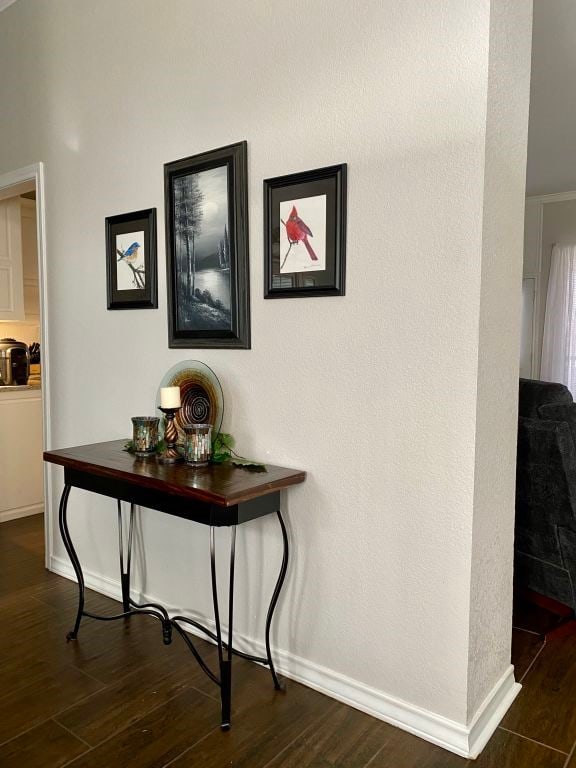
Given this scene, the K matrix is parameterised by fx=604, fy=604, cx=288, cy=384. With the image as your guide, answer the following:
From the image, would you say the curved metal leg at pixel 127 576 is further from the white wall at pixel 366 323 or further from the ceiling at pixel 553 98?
the ceiling at pixel 553 98

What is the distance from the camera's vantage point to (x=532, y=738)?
6.25 feet

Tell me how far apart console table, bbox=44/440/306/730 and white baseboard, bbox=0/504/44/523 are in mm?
1849

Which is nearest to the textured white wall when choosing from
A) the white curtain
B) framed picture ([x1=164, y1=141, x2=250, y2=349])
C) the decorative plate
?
framed picture ([x1=164, y1=141, x2=250, y2=349])

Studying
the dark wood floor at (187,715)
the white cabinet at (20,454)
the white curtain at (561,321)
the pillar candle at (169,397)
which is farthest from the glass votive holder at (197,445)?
the white curtain at (561,321)

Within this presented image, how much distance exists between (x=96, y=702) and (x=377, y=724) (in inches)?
37.9

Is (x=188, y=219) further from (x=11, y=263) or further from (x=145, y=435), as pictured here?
(x=11, y=263)

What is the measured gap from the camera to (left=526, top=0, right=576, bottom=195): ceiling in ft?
9.71

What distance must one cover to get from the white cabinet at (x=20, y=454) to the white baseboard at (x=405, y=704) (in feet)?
8.00

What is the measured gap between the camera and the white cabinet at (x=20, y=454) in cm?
412

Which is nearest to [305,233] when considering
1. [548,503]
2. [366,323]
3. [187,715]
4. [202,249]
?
[366,323]

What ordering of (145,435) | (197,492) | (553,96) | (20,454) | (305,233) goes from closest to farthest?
(197,492), (305,233), (145,435), (553,96), (20,454)

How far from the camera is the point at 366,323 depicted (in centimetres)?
200

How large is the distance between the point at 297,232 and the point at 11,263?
310 cm

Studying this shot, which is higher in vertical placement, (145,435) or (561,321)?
(561,321)
